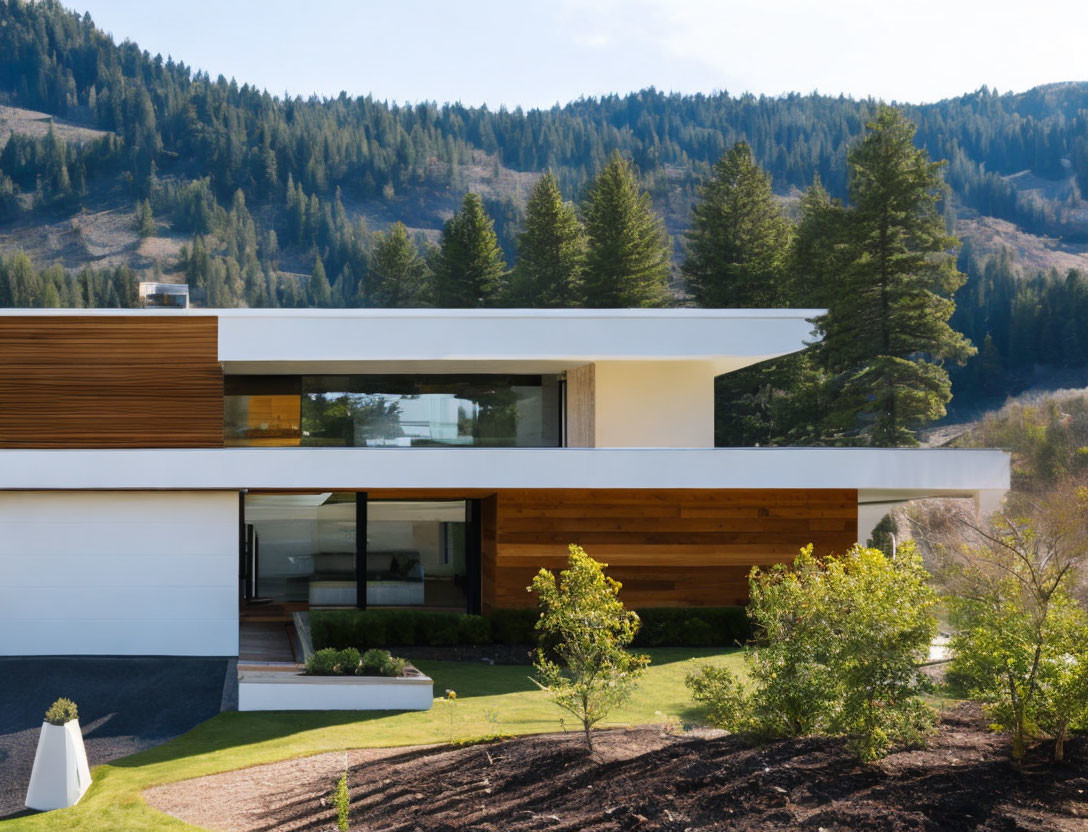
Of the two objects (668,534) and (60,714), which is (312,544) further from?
(60,714)

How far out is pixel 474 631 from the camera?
14.5 m

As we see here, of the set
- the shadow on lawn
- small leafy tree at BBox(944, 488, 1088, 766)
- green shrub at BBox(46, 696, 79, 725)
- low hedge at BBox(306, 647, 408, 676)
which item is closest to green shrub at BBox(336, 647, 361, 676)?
low hedge at BBox(306, 647, 408, 676)

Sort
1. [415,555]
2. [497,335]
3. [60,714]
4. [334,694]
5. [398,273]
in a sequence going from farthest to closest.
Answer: [398,273] → [415,555] → [497,335] → [334,694] → [60,714]

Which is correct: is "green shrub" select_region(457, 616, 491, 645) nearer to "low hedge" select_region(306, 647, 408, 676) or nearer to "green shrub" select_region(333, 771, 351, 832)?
"low hedge" select_region(306, 647, 408, 676)

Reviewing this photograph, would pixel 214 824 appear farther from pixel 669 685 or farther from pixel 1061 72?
pixel 1061 72

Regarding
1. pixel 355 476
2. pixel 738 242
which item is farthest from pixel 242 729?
pixel 738 242

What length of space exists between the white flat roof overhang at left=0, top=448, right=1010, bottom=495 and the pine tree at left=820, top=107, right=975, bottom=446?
46.0 feet

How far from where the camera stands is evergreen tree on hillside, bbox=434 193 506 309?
126 ft

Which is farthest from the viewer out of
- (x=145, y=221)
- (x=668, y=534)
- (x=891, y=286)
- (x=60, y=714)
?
(x=145, y=221)

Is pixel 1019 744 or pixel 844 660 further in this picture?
pixel 844 660

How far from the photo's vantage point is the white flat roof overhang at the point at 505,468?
1353 centimetres

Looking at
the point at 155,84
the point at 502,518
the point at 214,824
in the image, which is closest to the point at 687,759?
the point at 214,824

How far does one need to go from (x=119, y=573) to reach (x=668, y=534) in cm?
740

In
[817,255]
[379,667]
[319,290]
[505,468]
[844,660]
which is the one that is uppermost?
[319,290]
